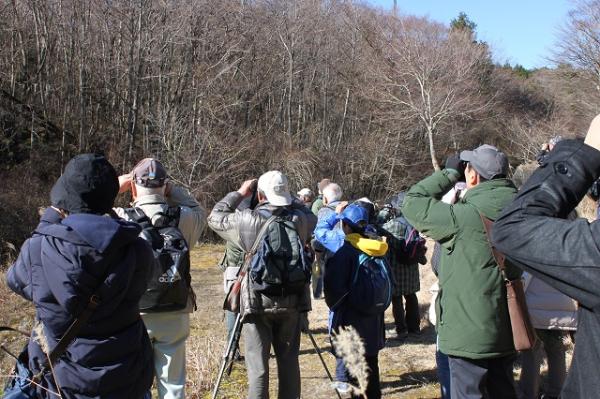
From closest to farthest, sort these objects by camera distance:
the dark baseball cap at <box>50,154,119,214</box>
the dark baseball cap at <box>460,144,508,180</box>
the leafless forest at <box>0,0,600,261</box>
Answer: the dark baseball cap at <box>50,154,119,214</box>
the dark baseball cap at <box>460,144,508,180</box>
the leafless forest at <box>0,0,600,261</box>

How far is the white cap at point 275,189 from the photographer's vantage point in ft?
12.0

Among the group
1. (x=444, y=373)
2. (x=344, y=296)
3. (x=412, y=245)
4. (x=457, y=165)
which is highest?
(x=457, y=165)

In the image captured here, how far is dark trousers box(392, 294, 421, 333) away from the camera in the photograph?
615 cm

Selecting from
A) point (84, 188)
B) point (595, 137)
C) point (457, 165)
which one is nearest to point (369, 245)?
point (457, 165)

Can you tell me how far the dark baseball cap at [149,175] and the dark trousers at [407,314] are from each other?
139 inches

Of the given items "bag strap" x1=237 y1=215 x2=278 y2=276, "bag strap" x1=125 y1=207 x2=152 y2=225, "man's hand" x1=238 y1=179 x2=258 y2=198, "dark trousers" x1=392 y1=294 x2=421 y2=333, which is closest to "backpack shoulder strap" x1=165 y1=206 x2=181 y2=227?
"bag strap" x1=125 y1=207 x2=152 y2=225

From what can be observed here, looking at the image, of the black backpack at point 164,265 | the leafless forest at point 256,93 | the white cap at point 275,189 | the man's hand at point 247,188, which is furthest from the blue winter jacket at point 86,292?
the leafless forest at point 256,93

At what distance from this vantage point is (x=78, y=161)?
2.43m

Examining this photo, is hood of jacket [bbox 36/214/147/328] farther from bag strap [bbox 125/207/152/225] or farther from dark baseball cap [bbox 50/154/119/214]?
bag strap [bbox 125/207/152/225]

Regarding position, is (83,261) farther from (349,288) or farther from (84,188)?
(349,288)

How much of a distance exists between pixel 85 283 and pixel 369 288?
Answer: 7.30ft

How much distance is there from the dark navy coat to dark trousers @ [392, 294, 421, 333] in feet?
6.80

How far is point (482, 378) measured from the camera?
9.68ft

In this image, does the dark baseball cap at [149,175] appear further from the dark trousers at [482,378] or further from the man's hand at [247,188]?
the dark trousers at [482,378]
